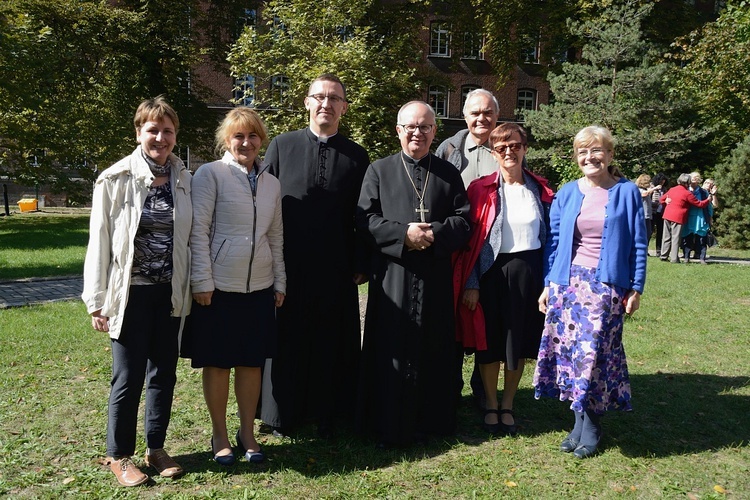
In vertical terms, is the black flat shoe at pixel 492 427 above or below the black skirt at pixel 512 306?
below

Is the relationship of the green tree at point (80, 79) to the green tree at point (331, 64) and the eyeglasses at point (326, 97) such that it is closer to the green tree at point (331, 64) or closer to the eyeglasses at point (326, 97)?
the green tree at point (331, 64)

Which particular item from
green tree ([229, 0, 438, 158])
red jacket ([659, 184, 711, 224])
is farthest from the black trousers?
red jacket ([659, 184, 711, 224])

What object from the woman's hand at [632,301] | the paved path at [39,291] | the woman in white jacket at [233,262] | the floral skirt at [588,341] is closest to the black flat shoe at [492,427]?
the floral skirt at [588,341]

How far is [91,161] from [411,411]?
60.4 ft

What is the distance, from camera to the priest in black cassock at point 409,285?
432 centimetres

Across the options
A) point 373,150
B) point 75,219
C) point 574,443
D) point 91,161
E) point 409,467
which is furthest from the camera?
point 75,219

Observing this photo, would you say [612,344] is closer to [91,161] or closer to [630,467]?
[630,467]

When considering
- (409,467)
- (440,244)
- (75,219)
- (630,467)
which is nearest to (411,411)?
(409,467)

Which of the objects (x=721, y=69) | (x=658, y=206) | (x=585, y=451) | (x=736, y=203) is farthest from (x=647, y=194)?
(x=585, y=451)

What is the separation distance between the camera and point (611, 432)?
481 centimetres

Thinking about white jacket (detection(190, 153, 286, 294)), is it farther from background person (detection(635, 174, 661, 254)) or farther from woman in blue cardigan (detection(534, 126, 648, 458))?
background person (detection(635, 174, 661, 254))

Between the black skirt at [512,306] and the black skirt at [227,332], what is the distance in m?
1.64

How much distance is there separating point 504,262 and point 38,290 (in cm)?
822

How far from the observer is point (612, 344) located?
13.9 ft
